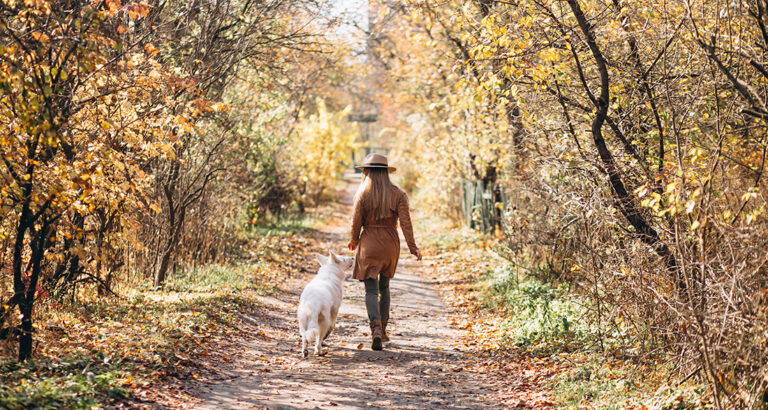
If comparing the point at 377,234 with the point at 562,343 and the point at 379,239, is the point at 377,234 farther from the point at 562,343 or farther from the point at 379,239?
the point at 562,343

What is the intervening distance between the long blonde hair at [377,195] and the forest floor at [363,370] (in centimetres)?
159

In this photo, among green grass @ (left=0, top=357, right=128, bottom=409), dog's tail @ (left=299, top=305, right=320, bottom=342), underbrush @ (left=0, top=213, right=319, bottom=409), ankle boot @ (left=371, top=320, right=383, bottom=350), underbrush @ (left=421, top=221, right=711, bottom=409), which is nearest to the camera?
green grass @ (left=0, top=357, right=128, bottom=409)

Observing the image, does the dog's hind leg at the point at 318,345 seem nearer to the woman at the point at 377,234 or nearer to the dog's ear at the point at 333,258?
the woman at the point at 377,234

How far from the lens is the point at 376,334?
743 cm

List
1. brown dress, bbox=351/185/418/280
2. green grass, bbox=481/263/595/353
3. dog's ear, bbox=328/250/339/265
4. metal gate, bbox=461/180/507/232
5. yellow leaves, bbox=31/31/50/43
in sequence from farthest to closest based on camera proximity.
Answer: metal gate, bbox=461/180/507/232, dog's ear, bbox=328/250/339/265, brown dress, bbox=351/185/418/280, green grass, bbox=481/263/595/353, yellow leaves, bbox=31/31/50/43

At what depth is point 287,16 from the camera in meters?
11.8

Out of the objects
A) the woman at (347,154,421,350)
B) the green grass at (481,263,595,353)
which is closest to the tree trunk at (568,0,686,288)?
the green grass at (481,263,595,353)

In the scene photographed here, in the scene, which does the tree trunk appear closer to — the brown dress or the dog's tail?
the brown dress

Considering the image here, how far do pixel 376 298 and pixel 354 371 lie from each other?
47.5 inches

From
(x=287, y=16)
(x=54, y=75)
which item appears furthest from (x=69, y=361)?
(x=287, y=16)

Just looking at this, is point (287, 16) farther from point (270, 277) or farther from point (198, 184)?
point (270, 277)

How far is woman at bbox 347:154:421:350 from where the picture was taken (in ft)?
24.7

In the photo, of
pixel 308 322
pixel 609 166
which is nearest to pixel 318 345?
pixel 308 322

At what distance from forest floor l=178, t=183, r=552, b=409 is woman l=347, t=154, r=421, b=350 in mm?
501
